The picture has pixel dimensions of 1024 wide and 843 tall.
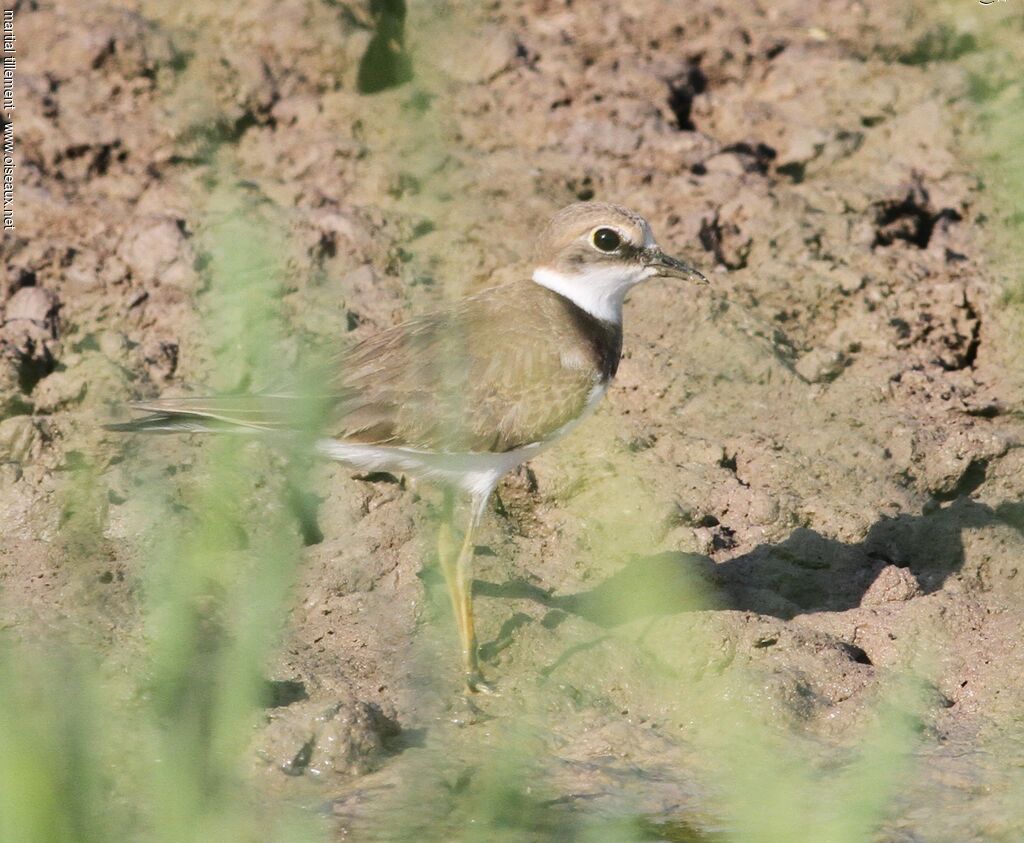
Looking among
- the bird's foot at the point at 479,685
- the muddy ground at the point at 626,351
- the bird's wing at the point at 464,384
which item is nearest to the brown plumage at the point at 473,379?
the bird's wing at the point at 464,384

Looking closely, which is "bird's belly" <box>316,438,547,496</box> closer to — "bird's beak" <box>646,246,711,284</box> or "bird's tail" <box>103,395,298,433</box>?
"bird's tail" <box>103,395,298,433</box>

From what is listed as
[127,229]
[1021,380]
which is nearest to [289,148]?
[127,229]

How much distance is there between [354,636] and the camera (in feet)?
19.3

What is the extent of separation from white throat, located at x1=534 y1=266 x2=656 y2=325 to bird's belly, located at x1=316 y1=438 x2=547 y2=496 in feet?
2.60

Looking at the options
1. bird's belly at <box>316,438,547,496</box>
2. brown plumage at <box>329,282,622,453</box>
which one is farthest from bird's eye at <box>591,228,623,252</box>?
bird's belly at <box>316,438,547,496</box>

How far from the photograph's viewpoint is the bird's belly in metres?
5.88

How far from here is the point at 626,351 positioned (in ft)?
23.8

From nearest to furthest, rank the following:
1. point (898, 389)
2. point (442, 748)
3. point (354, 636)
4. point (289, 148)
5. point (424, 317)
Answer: point (442, 748) < point (354, 636) < point (424, 317) < point (898, 389) < point (289, 148)

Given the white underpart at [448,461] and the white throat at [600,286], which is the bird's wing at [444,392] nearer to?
the white underpart at [448,461]

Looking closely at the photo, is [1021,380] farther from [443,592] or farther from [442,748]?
[442,748]

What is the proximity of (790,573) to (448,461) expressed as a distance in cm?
150

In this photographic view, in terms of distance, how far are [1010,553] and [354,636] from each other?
2.61 metres

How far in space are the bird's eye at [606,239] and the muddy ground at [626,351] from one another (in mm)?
810

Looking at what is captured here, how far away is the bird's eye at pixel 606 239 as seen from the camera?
6438 mm
